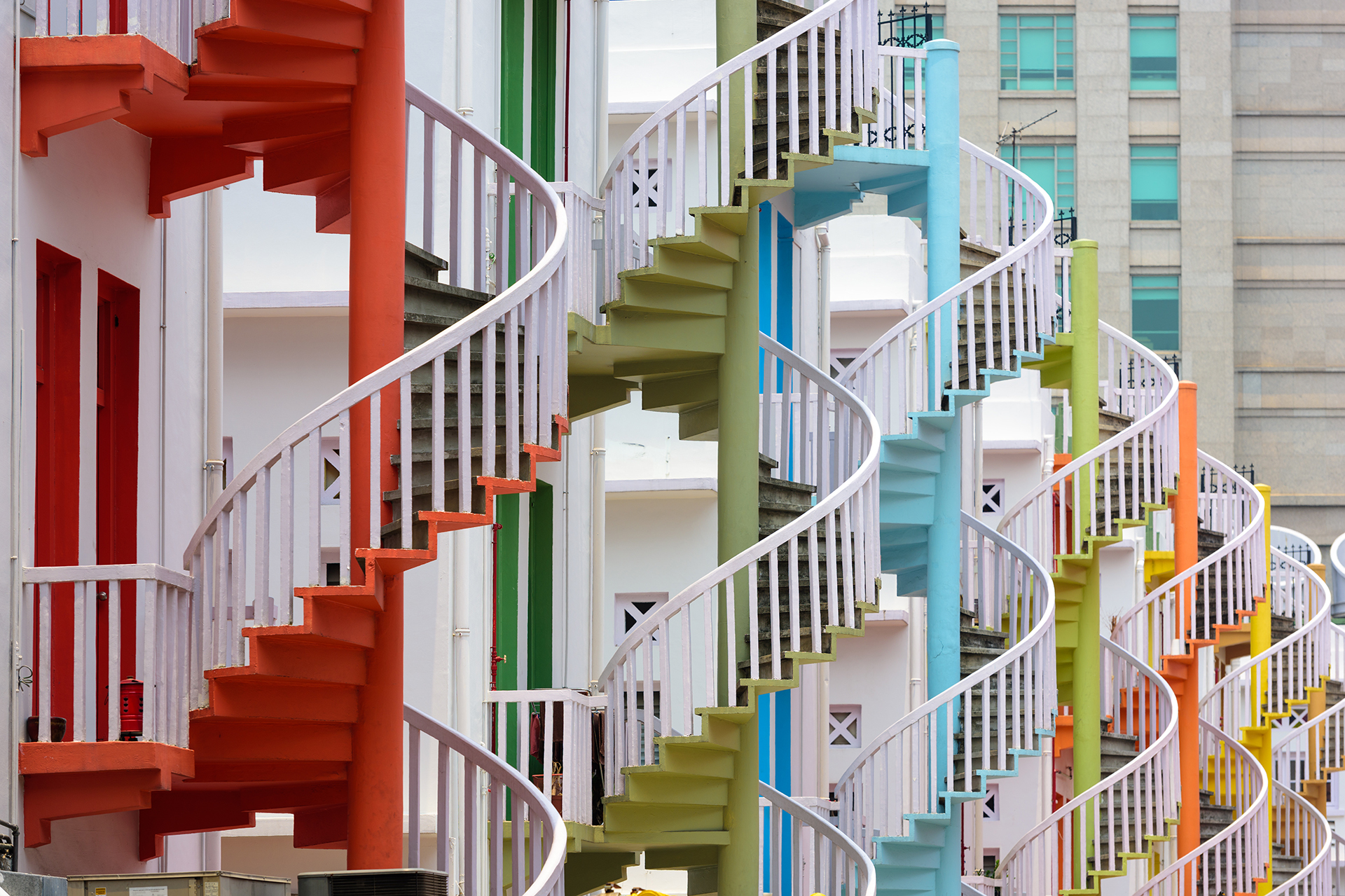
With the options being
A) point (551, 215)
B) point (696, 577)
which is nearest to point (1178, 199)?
point (696, 577)

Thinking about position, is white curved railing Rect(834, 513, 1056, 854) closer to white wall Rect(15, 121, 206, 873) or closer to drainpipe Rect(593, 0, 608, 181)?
drainpipe Rect(593, 0, 608, 181)

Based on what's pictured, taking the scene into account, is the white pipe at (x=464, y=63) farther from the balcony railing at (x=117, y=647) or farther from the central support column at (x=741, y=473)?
the balcony railing at (x=117, y=647)

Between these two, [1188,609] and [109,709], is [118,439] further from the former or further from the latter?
[1188,609]

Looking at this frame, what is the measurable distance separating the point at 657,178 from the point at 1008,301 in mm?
3778

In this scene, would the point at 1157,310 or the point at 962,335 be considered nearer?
the point at 962,335

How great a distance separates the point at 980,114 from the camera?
123ft

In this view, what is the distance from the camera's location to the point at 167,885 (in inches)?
255

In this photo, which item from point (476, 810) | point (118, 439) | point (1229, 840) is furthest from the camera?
point (1229, 840)

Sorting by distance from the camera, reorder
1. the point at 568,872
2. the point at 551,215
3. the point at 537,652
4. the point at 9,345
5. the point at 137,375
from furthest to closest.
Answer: the point at 537,652 → the point at 568,872 → the point at 551,215 → the point at 137,375 → the point at 9,345

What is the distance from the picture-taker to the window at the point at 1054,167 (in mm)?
37844

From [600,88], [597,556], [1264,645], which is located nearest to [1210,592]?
[1264,645]

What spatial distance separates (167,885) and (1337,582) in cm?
2885

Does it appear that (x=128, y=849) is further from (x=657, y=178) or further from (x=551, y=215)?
(x=657, y=178)

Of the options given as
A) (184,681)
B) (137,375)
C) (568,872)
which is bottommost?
(568,872)
